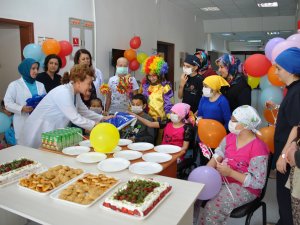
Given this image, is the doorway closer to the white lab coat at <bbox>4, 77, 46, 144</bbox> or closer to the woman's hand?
the white lab coat at <bbox>4, 77, 46, 144</bbox>

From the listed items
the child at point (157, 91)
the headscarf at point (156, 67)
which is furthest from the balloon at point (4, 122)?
the headscarf at point (156, 67)

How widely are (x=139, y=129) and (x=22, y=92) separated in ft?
4.54

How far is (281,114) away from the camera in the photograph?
186 centimetres

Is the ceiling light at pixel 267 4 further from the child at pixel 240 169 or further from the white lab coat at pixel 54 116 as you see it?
the white lab coat at pixel 54 116

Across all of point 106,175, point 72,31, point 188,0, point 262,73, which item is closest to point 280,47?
point 262,73

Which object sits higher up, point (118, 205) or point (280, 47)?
point (280, 47)

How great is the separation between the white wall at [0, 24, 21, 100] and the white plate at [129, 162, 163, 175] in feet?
9.64

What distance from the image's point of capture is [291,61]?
69.2 inches

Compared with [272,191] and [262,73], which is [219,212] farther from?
[262,73]

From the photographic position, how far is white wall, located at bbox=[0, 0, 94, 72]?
3496 mm

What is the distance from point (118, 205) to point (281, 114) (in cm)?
125

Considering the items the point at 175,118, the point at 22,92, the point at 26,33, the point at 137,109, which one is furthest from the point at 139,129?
the point at 26,33

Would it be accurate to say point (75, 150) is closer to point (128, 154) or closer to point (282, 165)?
point (128, 154)

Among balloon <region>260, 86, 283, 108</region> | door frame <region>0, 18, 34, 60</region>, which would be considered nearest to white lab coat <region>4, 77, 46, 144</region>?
door frame <region>0, 18, 34, 60</region>
